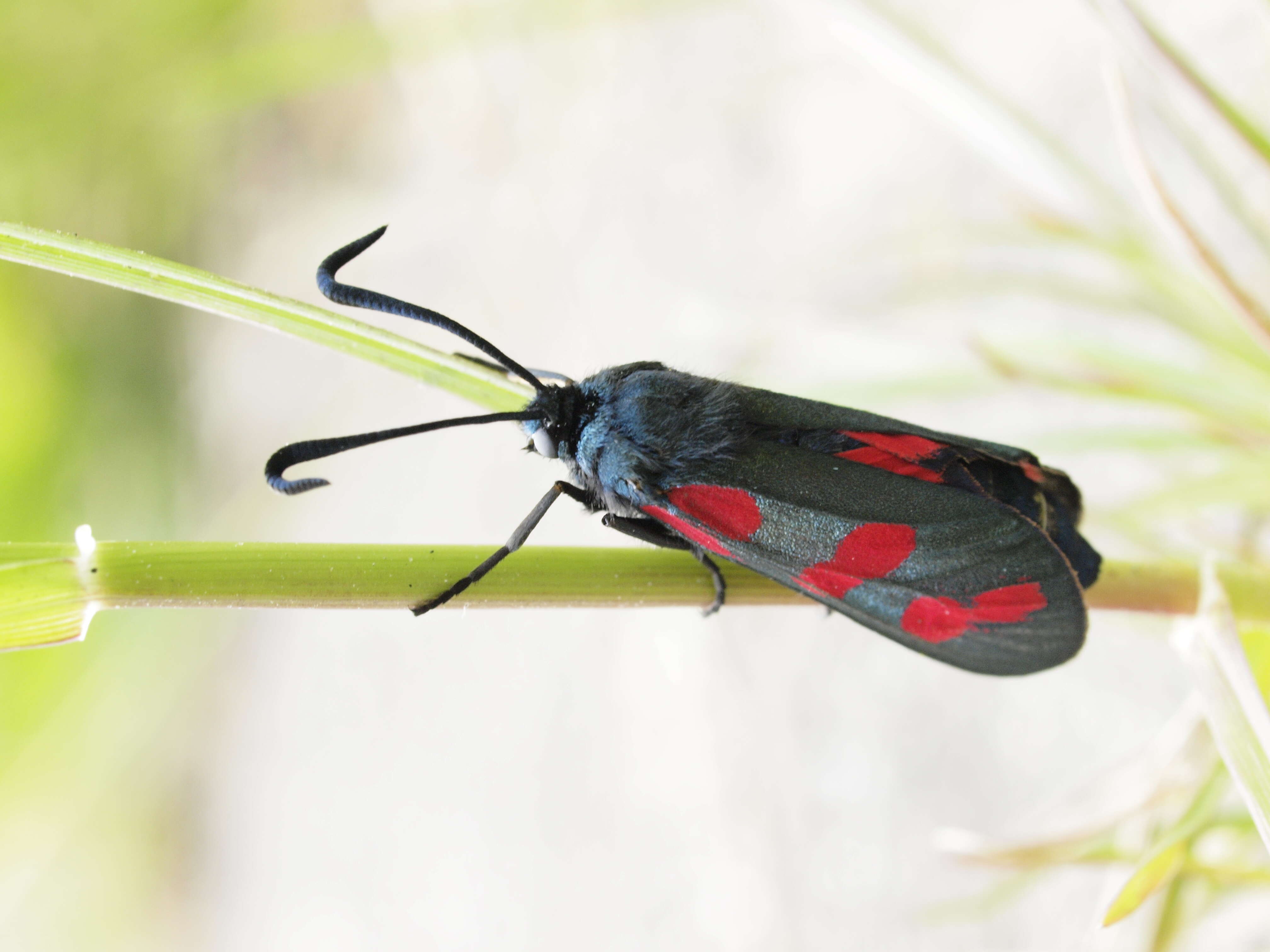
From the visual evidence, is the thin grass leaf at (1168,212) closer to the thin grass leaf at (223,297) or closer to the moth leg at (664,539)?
the moth leg at (664,539)

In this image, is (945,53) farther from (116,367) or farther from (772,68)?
(116,367)

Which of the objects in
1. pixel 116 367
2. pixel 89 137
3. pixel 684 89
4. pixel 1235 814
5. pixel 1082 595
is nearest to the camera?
pixel 1082 595

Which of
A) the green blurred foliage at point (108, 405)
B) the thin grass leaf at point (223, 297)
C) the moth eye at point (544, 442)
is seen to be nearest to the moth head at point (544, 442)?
the moth eye at point (544, 442)

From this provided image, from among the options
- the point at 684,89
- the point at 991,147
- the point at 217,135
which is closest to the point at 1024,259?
the point at 991,147

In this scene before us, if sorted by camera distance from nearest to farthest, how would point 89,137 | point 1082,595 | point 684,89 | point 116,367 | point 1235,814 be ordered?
point 1082,595 < point 1235,814 < point 684,89 < point 89,137 < point 116,367

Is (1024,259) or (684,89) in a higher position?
(684,89)

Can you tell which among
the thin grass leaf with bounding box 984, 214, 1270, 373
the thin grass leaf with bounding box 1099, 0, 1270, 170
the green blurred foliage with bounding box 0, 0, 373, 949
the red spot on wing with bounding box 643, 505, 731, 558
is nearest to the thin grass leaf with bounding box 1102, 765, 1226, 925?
the red spot on wing with bounding box 643, 505, 731, 558

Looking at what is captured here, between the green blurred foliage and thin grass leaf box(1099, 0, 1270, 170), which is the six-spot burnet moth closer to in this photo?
thin grass leaf box(1099, 0, 1270, 170)
